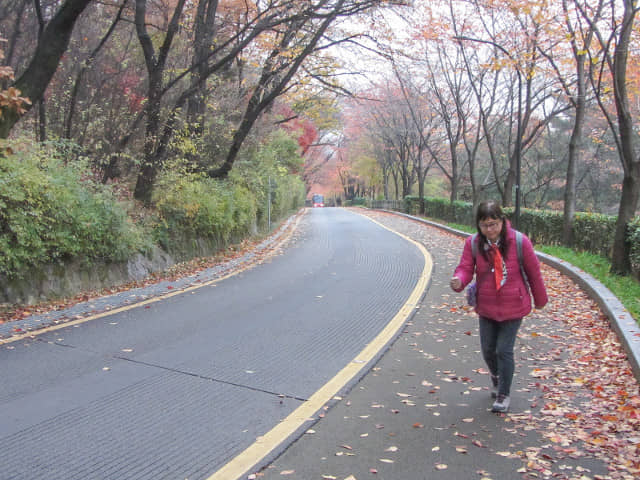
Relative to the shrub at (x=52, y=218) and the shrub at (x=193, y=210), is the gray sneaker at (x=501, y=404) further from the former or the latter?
the shrub at (x=193, y=210)

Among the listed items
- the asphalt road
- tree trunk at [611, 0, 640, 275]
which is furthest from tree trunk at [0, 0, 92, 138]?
tree trunk at [611, 0, 640, 275]

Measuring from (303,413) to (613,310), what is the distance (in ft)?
16.8

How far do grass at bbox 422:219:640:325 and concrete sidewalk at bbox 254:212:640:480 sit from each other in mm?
1532

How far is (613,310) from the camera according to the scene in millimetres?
7148

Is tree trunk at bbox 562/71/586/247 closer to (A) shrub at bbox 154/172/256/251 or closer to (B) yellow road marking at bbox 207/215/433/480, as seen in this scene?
(B) yellow road marking at bbox 207/215/433/480

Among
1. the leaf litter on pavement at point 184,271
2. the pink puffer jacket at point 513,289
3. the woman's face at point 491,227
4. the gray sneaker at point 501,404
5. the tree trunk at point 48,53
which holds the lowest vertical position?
the gray sneaker at point 501,404

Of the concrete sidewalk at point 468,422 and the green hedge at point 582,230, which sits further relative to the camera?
the green hedge at point 582,230

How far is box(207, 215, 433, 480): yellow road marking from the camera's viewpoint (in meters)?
3.42

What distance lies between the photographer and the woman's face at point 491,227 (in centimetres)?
434

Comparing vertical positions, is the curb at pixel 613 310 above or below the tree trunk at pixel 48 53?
below

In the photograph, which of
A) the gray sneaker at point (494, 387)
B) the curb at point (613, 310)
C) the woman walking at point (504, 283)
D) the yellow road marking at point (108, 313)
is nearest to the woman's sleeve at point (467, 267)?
the woman walking at point (504, 283)

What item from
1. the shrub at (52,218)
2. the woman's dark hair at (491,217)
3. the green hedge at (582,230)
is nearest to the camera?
the woman's dark hair at (491,217)

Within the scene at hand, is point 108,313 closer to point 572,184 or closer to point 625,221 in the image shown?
point 625,221

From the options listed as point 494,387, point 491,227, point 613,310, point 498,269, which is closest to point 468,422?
point 494,387
